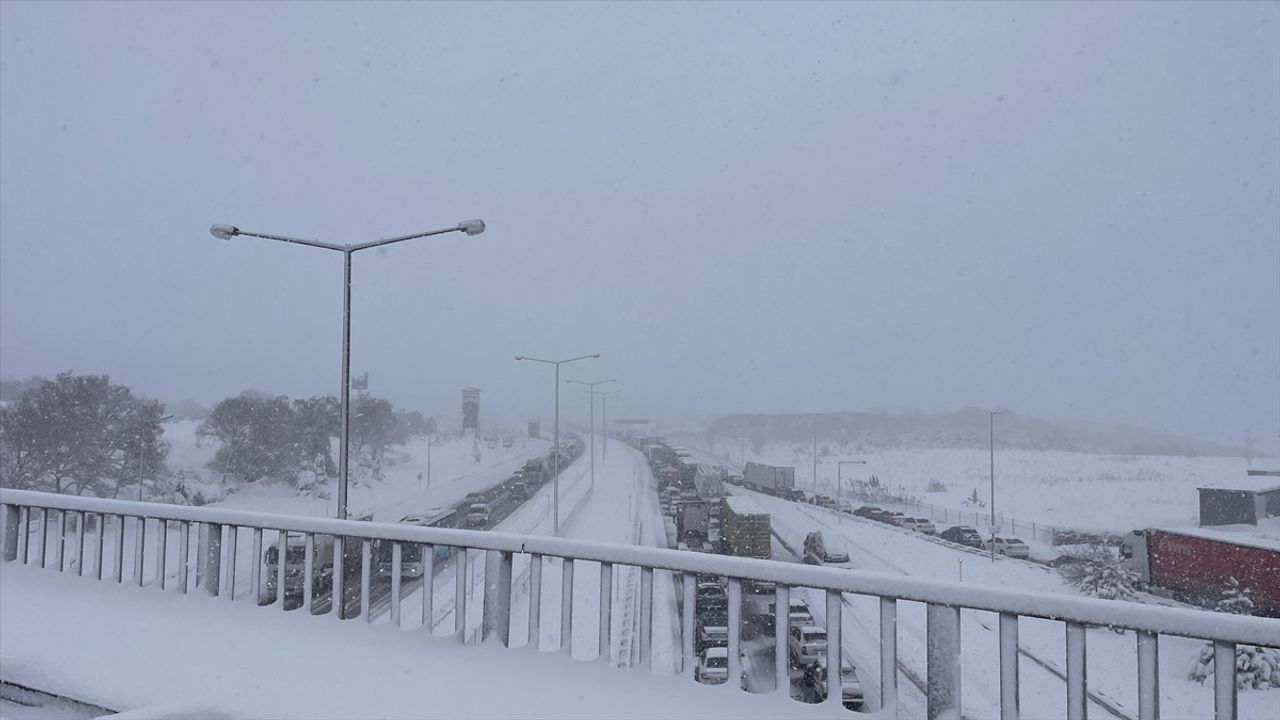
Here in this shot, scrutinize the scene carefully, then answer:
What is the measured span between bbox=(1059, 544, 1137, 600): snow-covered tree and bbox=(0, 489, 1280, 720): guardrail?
1666 cm

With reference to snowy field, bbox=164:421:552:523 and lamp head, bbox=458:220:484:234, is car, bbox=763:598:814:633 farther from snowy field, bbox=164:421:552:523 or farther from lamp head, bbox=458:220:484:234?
snowy field, bbox=164:421:552:523

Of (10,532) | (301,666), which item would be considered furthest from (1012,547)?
(10,532)

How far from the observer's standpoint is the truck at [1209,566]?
13.4m

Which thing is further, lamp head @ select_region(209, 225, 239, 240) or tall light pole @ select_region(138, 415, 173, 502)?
tall light pole @ select_region(138, 415, 173, 502)

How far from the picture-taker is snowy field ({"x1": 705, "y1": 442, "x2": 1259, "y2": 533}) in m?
35.2

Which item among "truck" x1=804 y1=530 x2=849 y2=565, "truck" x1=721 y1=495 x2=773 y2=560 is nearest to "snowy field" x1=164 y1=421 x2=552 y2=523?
"truck" x1=721 y1=495 x2=773 y2=560

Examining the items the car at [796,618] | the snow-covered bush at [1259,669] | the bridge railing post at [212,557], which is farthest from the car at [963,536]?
the bridge railing post at [212,557]

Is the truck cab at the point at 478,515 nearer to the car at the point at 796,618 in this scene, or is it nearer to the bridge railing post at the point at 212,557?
the bridge railing post at the point at 212,557

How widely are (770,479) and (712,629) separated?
32.5m

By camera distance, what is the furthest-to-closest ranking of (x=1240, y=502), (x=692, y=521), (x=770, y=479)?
1. (x=770, y=479)
2. (x=1240, y=502)
3. (x=692, y=521)

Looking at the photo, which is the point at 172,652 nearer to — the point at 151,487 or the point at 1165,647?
the point at 1165,647

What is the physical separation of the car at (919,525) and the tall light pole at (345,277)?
107ft

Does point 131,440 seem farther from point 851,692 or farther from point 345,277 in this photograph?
point 851,692

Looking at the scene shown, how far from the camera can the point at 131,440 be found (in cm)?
3459
